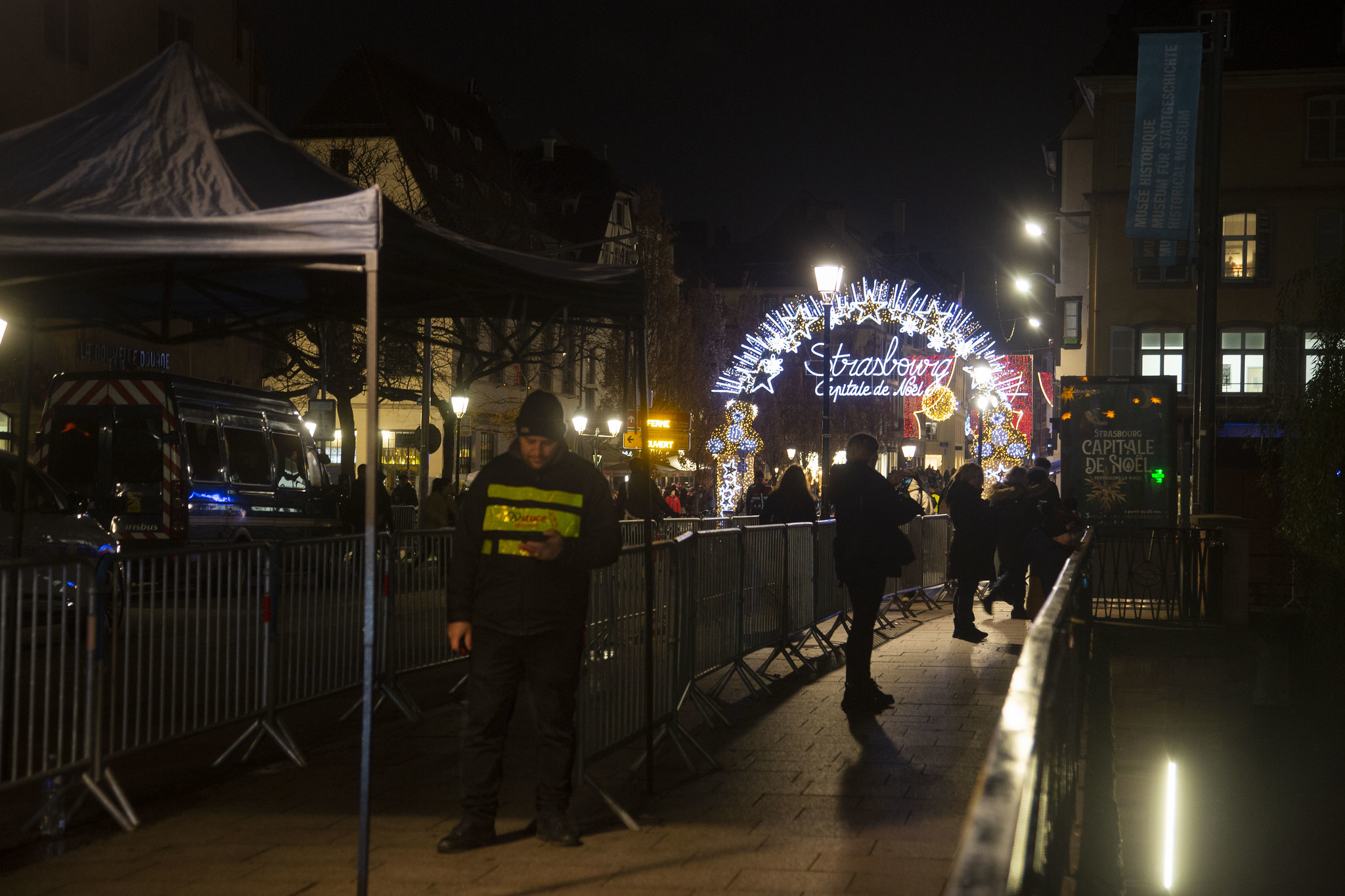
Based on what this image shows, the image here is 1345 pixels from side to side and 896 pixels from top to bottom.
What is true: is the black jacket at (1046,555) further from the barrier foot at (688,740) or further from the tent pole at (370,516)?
the tent pole at (370,516)

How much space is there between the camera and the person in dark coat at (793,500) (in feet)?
47.3

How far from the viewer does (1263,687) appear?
20.9 meters

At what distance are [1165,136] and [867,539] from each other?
1250 centimetres

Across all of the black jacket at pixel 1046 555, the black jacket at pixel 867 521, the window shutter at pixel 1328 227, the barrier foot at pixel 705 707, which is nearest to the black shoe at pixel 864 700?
the black jacket at pixel 867 521

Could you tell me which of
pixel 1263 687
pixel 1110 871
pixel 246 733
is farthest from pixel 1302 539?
pixel 246 733

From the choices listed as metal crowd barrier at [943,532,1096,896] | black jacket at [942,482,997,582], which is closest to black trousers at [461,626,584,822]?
metal crowd barrier at [943,532,1096,896]

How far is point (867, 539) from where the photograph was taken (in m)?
10.7

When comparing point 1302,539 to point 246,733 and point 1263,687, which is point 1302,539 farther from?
point 246,733

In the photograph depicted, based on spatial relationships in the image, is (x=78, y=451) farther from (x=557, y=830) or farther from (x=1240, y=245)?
(x=1240, y=245)

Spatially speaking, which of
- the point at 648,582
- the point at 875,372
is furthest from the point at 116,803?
the point at 875,372

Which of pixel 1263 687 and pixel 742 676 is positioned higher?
pixel 742 676

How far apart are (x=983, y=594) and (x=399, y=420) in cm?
3523

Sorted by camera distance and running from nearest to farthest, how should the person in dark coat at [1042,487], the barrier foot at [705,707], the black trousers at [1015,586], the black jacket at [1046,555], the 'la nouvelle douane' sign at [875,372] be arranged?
1. the barrier foot at [705,707]
2. the black jacket at [1046,555]
3. the person in dark coat at [1042,487]
4. the black trousers at [1015,586]
5. the 'la nouvelle douane' sign at [875,372]

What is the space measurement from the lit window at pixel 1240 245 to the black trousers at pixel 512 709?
3842cm
